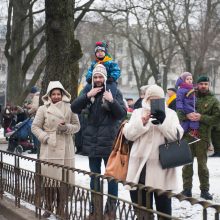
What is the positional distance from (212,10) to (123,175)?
2662 centimetres

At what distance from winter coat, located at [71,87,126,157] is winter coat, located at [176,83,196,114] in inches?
67.8

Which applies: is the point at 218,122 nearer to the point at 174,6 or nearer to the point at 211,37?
the point at 211,37

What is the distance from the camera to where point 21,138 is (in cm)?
1628

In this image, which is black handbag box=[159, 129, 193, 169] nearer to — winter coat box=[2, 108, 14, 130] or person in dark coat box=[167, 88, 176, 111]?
person in dark coat box=[167, 88, 176, 111]

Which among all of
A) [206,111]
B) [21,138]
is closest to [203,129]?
[206,111]

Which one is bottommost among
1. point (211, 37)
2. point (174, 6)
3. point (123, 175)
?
point (123, 175)

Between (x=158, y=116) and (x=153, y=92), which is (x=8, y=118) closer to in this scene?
(x=153, y=92)

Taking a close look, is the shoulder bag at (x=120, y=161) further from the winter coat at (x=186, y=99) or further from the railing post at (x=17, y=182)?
the winter coat at (x=186, y=99)

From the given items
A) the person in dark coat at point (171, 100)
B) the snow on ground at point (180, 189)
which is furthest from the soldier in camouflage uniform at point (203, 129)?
the person in dark coat at point (171, 100)

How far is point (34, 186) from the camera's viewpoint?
6926mm

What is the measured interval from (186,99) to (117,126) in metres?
1.80

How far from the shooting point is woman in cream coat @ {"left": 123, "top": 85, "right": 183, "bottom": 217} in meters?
5.40

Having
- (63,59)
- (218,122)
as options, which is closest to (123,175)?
(218,122)

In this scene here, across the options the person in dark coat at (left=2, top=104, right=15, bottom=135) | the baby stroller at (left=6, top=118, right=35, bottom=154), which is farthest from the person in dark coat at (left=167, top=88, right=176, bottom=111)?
the person in dark coat at (left=2, top=104, right=15, bottom=135)
